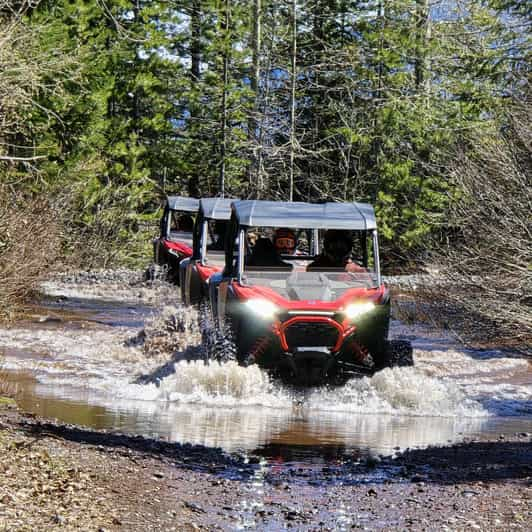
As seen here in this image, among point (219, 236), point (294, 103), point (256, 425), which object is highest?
point (294, 103)

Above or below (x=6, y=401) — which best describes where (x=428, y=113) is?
above

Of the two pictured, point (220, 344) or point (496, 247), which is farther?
point (496, 247)

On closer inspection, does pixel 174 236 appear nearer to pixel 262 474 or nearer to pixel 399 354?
pixel 399 354

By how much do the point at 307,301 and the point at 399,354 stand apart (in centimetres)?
156

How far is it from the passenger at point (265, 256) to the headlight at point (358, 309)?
4.39ft

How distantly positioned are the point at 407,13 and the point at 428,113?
4.15 m

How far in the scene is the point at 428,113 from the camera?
39625 mm

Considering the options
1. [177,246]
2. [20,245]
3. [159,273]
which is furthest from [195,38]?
[20,245]

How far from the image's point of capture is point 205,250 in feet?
63.8

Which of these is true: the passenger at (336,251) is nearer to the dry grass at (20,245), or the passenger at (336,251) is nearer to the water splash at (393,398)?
the water splash at (393,398)

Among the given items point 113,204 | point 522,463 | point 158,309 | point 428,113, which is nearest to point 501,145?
point 522,463

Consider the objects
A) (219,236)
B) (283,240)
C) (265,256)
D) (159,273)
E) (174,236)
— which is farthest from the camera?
(159,273)

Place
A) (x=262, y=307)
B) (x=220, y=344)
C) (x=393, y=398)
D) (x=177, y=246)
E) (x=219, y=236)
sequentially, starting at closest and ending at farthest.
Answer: (x=262, y=307), (x=220, y=344), (x=393, y=398), (x=219, y=236), (x=177, y=246)

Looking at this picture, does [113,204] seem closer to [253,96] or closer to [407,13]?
[253,96]
